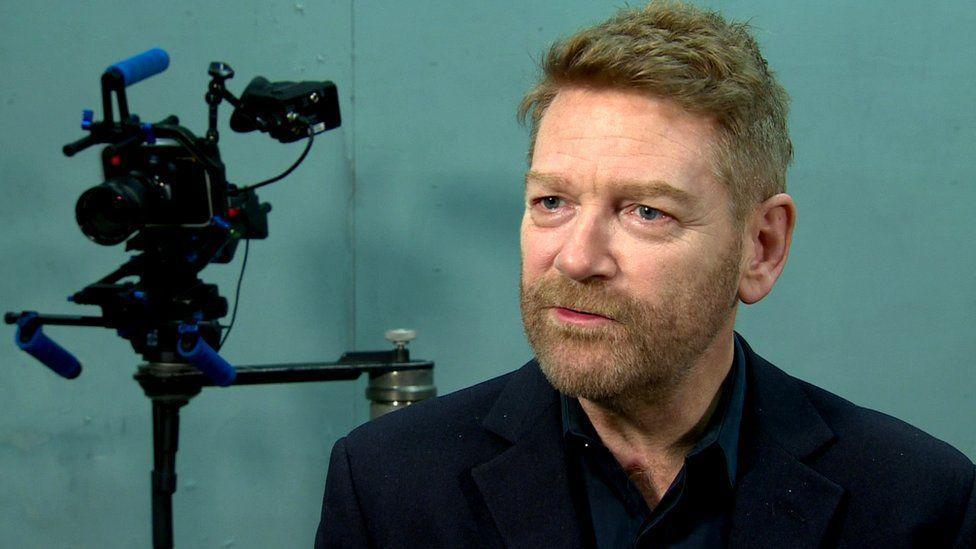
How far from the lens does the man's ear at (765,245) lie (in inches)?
46.8

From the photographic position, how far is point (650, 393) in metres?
1.14

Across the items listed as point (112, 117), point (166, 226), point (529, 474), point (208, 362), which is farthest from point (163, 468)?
point (529, 474)

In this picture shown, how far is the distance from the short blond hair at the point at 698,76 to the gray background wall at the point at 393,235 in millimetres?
810

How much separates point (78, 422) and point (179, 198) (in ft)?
2.47

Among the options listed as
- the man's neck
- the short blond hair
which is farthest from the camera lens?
the man's neck

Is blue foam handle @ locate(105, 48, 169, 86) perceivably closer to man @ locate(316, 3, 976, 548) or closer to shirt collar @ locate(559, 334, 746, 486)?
man @ locate(316, 3, 976, 548)

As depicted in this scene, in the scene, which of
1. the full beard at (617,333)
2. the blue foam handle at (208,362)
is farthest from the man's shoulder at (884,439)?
the blue foam handle at (208,362)

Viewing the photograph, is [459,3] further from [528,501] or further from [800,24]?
[528,501]

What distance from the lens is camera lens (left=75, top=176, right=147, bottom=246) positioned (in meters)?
1.32

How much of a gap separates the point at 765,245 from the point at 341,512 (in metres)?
0.62

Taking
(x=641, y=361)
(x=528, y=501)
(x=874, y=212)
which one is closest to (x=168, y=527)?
(x=528, y=501)

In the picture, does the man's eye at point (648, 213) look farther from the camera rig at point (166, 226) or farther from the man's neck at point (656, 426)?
the camera rig at point (166, 226)

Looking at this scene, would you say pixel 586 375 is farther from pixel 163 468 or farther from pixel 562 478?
pixel 163 468

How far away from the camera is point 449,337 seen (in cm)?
204
